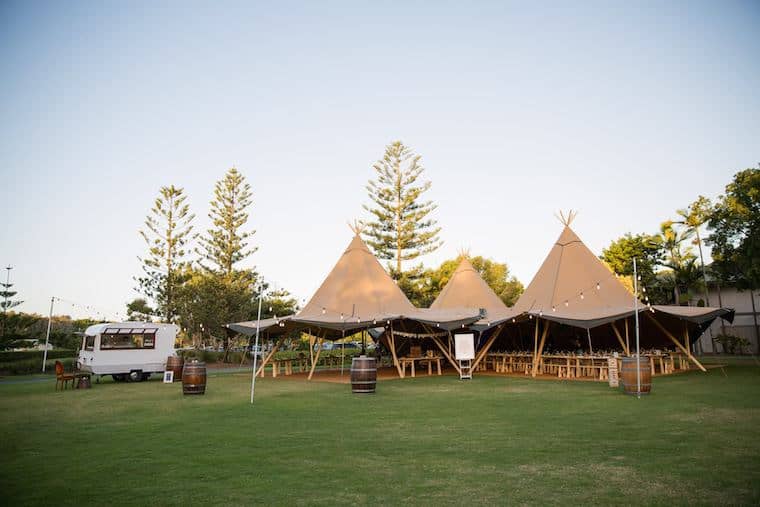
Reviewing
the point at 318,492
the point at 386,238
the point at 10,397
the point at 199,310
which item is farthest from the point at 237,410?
the point at 386,238

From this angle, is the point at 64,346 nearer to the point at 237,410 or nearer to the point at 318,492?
the point at 237,410

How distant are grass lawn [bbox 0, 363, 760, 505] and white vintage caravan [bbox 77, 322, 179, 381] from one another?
21.2 feet

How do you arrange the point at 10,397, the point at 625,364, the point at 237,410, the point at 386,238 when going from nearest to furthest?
the point at 237,410 < the point at 625,364 < the point at 10,397 < the point at 386,238

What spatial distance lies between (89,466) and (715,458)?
22.4ft

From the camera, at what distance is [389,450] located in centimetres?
646

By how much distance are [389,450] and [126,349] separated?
49.0ft

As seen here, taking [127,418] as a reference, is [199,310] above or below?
above

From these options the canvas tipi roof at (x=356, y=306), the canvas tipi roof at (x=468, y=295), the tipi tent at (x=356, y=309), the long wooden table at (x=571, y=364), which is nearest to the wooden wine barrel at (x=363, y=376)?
the canvas tipi roof at (x=356, y=306)

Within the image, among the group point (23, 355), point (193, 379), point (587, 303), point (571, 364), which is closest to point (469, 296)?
point (587, 303)

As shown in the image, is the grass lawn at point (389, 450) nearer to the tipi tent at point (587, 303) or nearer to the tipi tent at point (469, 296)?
the tipi tent at point (587, 303)

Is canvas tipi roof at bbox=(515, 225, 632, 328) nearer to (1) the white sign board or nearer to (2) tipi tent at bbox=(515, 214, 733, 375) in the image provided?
(2) tipi tent at bbox=(515, 214, 733, 375)

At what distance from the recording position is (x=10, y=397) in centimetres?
1298

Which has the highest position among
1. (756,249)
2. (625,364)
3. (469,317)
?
(756,249)

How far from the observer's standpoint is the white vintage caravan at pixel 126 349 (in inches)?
696
